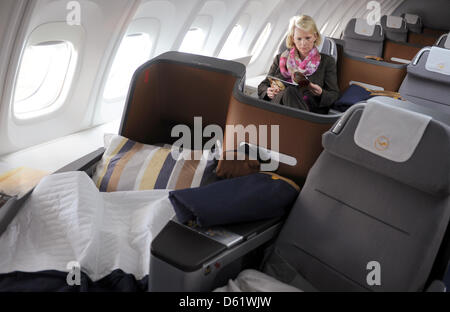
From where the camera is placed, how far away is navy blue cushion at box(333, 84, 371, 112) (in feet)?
11.2

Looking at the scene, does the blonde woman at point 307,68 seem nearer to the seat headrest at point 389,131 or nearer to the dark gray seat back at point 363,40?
the seat headrest at point 389,131

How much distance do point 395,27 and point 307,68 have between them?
266 inches

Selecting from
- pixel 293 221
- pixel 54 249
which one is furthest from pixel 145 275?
pixel 293 221

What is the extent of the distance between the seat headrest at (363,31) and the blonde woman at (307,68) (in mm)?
3323

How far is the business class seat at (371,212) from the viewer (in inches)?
61.1

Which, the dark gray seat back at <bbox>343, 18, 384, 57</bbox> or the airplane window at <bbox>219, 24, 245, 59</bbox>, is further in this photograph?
the airplane window at <bbox>219, 24, 245, 59</bbox>

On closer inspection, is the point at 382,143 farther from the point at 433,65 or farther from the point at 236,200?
the point at 433,65

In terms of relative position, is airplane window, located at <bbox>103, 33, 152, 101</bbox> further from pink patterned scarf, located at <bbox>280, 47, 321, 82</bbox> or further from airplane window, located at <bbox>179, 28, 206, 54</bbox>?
pink patterned scarf, located at <bbox>280, 47, 321, 82</bbox>

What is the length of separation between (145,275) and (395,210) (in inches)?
41.4

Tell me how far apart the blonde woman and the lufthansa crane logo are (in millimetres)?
1319

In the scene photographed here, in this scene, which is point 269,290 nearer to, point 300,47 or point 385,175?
point 385,175

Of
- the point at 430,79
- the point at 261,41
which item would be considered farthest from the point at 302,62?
the point at 261,41

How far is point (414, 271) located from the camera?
5.09ft

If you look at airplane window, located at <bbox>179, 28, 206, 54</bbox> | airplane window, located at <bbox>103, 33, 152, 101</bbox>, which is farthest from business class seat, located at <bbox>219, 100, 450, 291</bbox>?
airplane window, located at <bbox>179, 28, 206, 54</bbox>
